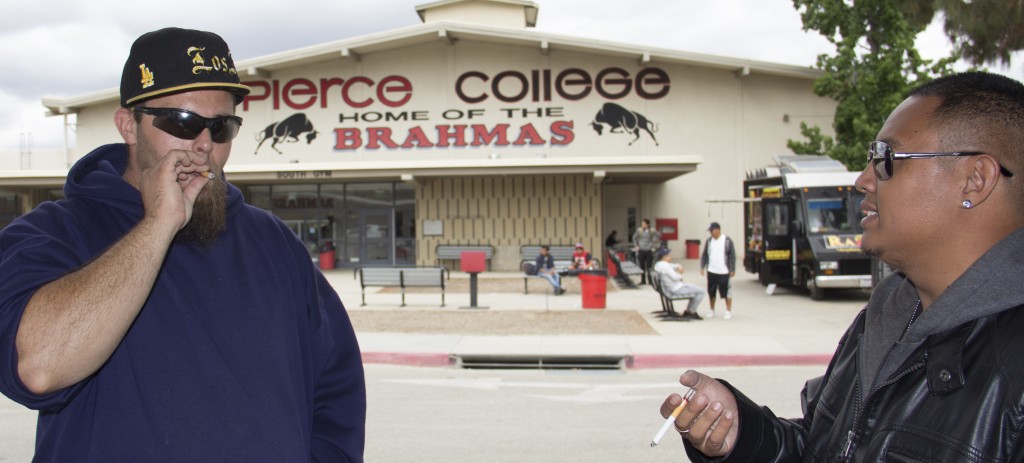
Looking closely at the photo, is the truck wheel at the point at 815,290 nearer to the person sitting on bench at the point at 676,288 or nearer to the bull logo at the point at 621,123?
the person sitting on bench at the point at 676,288

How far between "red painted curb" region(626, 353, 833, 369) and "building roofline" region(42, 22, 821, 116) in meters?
17.0

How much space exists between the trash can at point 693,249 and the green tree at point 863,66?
233 inches

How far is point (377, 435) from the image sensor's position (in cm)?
651

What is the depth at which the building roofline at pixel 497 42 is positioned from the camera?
2525cm

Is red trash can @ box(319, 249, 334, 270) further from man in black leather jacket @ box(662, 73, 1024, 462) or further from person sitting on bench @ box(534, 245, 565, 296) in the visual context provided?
man in black leather jacket @ box(662, 73, 1024, 462)

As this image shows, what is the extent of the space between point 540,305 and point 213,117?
1373 centimetres

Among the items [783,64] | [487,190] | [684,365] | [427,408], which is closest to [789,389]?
[684,365]

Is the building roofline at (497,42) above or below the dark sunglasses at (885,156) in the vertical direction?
above

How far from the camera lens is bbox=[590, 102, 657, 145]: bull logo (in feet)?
86.0

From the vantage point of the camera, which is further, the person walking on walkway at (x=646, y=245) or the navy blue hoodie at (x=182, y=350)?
the person walking on walkway at (x=646, y=245)

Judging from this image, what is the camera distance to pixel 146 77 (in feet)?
6.37

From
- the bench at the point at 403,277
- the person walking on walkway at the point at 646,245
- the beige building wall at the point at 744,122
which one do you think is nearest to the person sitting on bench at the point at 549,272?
the bench at the point at 403,277

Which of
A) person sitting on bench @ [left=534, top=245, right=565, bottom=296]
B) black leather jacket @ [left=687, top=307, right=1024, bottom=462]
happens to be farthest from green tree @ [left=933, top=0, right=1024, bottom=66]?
person sitting on bench @ [left=534, top=245, right=565, bottom=296]

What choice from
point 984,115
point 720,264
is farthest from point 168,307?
point 720,264
